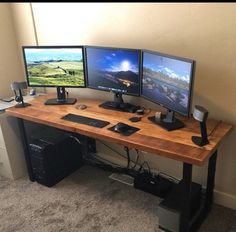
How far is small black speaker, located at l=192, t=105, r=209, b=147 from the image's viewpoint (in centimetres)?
168

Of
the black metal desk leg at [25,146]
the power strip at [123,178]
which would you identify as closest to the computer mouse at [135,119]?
the power strip at [123,178]

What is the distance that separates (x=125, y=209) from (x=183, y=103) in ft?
3.21

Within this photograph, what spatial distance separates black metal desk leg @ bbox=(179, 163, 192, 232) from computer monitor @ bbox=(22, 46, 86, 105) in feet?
4.04

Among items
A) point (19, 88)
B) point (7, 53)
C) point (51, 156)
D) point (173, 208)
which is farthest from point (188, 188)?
point (7, 53)

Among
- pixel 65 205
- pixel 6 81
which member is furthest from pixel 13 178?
pixel 6 81

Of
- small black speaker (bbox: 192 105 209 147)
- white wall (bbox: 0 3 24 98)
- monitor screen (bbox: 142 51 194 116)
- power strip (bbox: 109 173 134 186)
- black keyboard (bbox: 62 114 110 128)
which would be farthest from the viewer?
white wall (bbox: 0 3 24 98)

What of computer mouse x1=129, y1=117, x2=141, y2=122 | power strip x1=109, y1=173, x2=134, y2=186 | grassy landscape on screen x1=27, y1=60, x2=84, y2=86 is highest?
grassy landscape on screen x1=27, y1=60, x2=84, y2=86

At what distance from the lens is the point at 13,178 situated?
2744 millimetres

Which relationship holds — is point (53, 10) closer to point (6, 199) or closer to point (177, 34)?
point (177, 34)

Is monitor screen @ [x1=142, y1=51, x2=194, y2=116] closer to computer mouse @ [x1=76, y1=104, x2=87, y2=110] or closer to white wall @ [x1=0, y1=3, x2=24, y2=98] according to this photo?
computer mouse @ [x1=76, y1=104, x2=87, y2=110]

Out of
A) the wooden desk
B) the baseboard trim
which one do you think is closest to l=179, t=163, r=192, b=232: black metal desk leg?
the wooden desk

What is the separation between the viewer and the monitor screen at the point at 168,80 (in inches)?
71.0

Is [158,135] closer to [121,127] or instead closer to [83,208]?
[121,127]

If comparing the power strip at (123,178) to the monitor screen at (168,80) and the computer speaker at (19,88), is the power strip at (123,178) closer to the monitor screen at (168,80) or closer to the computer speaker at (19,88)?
the monitor screen at (168,80)
